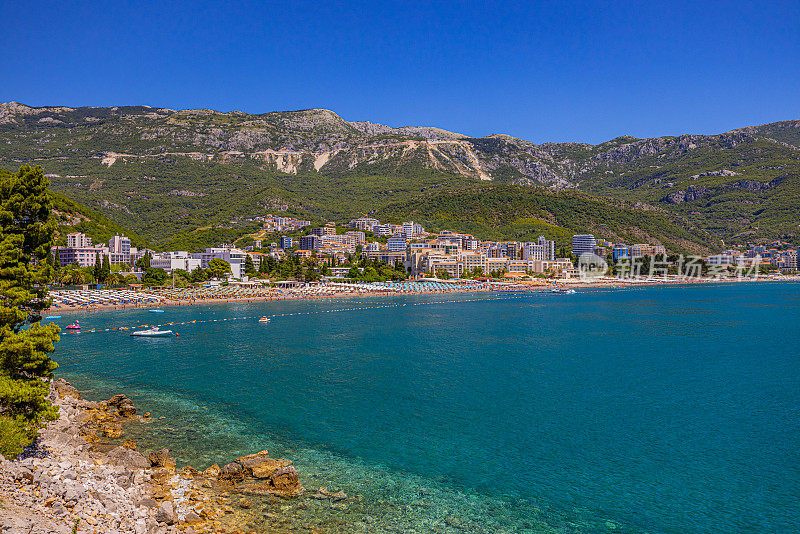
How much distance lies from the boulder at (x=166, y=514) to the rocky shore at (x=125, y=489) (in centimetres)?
2

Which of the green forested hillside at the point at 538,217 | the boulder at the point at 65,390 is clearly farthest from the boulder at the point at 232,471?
the green forested hillside at the point at 538,217

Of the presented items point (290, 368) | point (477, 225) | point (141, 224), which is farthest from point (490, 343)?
point (141, 224)

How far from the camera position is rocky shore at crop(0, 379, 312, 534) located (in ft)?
34.1

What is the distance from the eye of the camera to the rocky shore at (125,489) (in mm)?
10383

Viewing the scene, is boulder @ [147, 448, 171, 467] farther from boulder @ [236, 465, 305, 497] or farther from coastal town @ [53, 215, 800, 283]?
coastal town @ [53, 215, 800, 283]

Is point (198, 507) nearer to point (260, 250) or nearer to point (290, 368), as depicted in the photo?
point (290, 368)

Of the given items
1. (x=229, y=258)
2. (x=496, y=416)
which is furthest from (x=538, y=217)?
(x=496, y=416)

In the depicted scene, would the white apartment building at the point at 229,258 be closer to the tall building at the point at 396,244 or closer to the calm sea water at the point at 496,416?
the tall building at the point at 396,244

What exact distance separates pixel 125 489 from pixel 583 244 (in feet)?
467

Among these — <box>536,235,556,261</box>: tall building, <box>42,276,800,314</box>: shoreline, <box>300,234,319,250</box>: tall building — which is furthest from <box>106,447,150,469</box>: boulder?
<box>536,235,556,261</box>: tall building

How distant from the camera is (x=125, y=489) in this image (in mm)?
12727

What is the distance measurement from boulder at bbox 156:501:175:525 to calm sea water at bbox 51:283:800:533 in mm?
3799

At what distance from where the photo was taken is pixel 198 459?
16.0m

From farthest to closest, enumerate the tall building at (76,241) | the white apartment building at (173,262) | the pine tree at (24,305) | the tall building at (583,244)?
the tall building at (583,244), the white apartment building at (173,262), the tall building at (76,241), the pine tree at (24,305)
